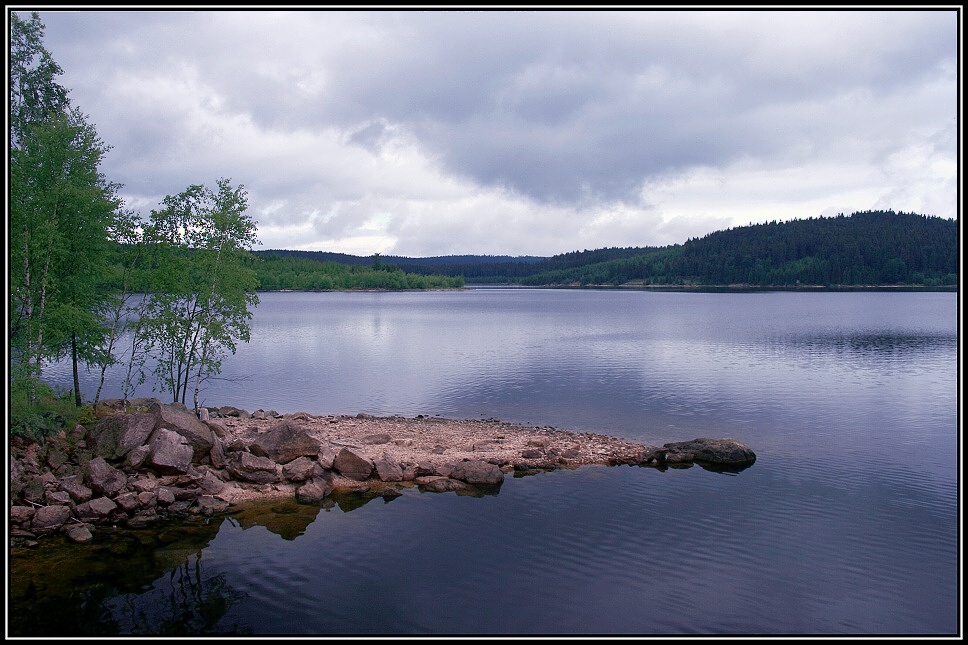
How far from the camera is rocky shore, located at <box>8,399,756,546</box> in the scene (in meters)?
16.3

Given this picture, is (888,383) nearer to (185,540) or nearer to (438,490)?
(438,490)

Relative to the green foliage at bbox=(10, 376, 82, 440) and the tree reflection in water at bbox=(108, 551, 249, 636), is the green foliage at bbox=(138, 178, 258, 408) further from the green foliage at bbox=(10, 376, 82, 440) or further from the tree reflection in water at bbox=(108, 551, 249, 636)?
the tree reflection in water at bbox=(108, 551, 249, 636)

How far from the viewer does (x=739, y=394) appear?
3425cm

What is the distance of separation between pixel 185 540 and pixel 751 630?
1341cm

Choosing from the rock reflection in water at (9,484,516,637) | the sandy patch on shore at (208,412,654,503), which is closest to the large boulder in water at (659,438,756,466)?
the sandy patch on shore at (208,412,654,503)

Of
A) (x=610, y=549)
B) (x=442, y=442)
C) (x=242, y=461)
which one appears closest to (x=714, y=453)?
(x=610, y=549)

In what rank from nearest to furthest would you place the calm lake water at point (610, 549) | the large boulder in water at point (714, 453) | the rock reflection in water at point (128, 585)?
the rock reflection in water at point (128, 585)
the calm lake water at point (610, 549)
the large boulder in water at point (714, 453)

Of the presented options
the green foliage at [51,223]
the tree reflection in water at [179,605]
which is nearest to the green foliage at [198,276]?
the green foliage at [51,223]

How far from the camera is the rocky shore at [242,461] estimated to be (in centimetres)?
1631

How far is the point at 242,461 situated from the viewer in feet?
64.1

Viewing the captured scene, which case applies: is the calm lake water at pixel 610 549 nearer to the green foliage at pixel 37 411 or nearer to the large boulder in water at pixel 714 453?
the large boulder in water at pixel 714 453

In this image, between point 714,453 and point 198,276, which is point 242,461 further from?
point 714,453

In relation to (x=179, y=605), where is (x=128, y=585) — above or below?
above

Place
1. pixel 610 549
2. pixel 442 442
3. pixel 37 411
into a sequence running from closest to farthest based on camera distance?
pixel 610 549
pixel 37 411
pixel 442 442
